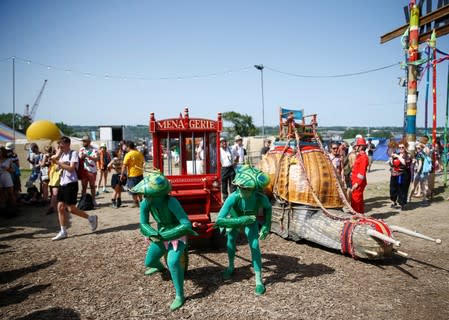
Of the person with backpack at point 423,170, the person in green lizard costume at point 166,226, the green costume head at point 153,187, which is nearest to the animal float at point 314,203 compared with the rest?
the person in green lizard costume at point 166,226

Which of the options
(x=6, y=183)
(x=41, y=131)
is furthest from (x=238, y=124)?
(x=6, y=183)

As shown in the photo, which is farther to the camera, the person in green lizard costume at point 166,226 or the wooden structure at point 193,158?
the wooden structure at point 193,158

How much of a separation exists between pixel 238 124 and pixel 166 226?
44.0m

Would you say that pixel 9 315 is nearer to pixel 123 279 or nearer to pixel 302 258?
pixel 123 279

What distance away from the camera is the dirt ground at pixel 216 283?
3.35 metres

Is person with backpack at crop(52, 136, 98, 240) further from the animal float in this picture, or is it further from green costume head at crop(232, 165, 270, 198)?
the animal float

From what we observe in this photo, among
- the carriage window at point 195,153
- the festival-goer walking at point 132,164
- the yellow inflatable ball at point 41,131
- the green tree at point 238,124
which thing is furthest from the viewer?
the green tree at point 238,124

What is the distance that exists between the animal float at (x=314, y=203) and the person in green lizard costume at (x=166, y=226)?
2.52 m

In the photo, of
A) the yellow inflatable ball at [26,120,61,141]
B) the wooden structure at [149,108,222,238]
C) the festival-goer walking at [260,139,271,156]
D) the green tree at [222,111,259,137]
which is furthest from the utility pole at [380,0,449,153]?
the green tree at [222,111,259,137]

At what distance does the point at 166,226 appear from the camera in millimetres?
3729

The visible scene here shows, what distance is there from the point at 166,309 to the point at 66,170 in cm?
371

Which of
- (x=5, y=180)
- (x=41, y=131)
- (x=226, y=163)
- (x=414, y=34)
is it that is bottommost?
(x=5, y=180)

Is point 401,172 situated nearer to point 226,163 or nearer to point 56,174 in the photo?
point 226,163

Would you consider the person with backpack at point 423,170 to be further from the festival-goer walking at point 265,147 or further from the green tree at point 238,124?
the green tree at point 238,124
